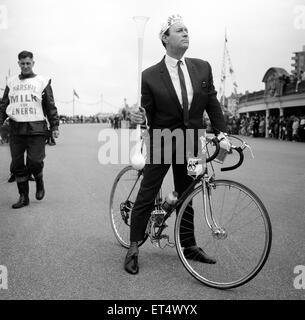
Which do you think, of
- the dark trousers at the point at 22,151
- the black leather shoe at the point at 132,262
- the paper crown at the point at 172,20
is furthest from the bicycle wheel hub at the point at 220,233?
the dark trousers at the point at 22,151

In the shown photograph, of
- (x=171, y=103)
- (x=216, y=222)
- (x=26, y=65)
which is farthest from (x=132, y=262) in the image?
(x=26, y=65)

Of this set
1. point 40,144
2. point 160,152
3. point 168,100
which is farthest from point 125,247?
point 40,144

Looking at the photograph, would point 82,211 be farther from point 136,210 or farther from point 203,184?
point 203,184

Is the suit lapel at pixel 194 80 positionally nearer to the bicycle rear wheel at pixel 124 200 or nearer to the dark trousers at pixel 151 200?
the dark trousers at pixel 151 200

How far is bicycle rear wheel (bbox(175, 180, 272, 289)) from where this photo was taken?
3.15 m

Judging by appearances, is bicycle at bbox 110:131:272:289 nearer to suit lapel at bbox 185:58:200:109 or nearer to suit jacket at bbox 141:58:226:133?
suit jacket at bbox 141:58:226:133

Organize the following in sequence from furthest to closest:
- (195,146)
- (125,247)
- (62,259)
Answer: (125,247) < (62,259) < (195,146)

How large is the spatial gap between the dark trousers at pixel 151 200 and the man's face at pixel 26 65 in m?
3.12

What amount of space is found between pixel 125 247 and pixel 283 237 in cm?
169

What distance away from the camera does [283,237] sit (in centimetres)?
472

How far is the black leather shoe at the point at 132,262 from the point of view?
3.64m

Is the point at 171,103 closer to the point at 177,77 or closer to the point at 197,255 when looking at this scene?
the point at 177,77

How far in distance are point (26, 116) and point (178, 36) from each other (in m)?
3.18

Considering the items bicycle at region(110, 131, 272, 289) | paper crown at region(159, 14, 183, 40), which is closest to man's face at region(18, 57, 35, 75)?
bicycle at region(110, 131, 272, 289)
